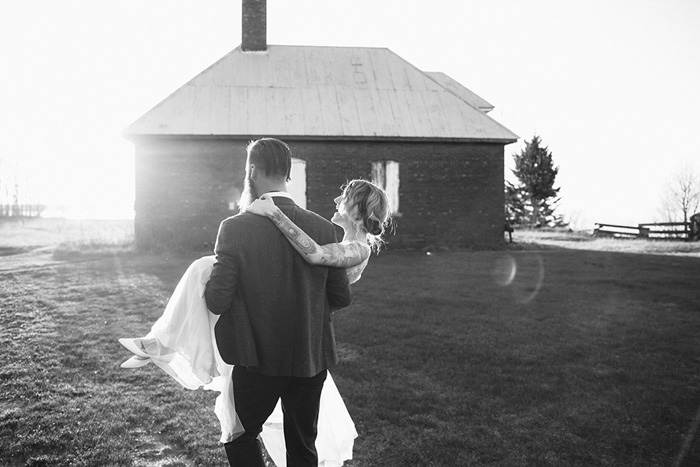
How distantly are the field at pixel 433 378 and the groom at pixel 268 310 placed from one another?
1.43 m

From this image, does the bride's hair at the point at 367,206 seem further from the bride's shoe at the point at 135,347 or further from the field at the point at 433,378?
the field at the point at 433,378

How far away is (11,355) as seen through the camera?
671 centimetres

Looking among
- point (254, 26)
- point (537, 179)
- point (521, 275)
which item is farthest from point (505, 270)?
point (537, 179)

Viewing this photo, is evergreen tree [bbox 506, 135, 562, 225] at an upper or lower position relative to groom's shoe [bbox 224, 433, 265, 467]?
upper

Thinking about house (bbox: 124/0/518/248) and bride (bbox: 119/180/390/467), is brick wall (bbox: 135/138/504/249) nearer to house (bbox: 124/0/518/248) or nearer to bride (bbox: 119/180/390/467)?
house (bbox: 124/0/518/248)

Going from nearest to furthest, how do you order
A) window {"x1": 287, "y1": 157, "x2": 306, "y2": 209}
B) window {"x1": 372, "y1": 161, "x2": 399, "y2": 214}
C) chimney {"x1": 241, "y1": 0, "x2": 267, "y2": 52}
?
1. window {"x1": 287, "y1": 157, "x2": 306, "y2": 209}
2. window {"x1": 372, "y1": 161, "x2": 399, "y2": 214}
3. chimney {"x1": 241, "y1": 0, "x2": 267, "y2": 52}

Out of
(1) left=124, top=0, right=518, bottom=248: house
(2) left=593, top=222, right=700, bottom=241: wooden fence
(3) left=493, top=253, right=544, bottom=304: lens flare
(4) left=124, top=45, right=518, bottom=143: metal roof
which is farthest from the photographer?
(2) left=593, top=222, right=700, bottom=241: wooden fence

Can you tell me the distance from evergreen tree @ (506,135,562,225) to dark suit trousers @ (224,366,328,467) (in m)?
45.2

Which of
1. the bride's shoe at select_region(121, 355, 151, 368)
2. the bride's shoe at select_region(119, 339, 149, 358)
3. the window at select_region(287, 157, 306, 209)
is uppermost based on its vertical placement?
the window at select_region(287, 157, 306, 209)

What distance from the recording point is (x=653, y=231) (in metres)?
30.6

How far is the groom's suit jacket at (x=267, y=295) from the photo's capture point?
2.88 m

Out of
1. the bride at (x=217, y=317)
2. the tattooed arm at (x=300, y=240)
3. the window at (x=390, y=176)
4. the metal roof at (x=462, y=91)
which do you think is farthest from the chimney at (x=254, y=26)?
the tattooed arm at (x=300, y=240)

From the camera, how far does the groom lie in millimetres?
2895

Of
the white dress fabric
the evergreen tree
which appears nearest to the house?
the white dress fabric
